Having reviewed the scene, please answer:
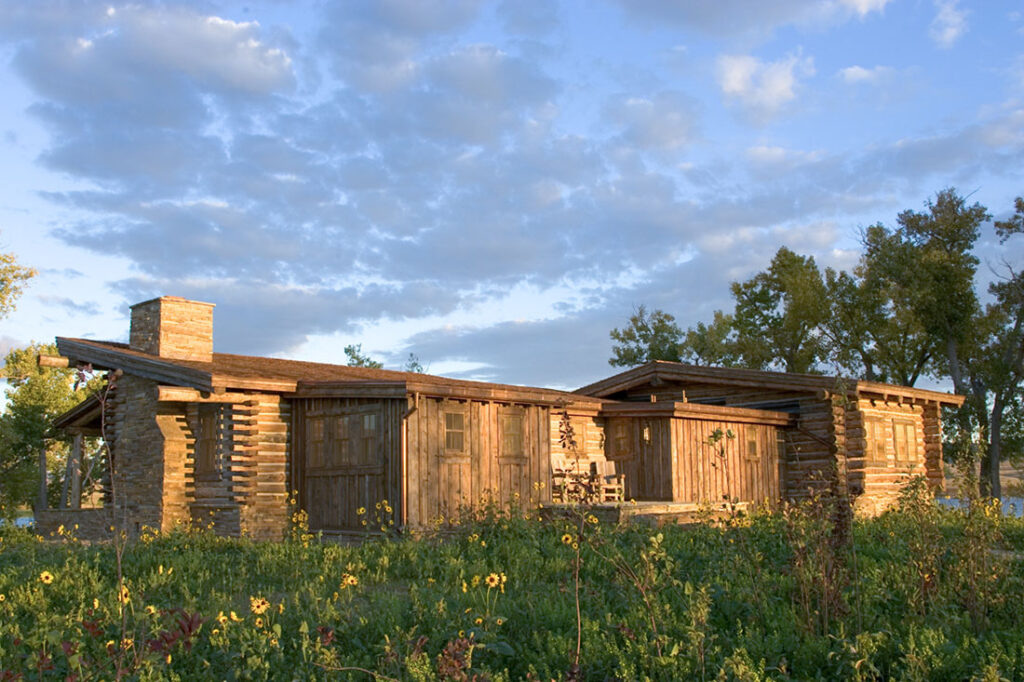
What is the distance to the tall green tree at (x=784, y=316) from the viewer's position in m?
46.1

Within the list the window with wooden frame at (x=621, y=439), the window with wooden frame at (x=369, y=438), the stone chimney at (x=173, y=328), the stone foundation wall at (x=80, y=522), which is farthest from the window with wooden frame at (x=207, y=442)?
the window with wooden frame at (x=621, y=439)

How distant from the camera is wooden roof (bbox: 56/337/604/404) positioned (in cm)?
1828

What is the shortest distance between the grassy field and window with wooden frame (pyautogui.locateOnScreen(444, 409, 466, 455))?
6846mm

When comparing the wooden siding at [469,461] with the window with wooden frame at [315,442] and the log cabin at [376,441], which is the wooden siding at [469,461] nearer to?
the log cabin at [376,441]

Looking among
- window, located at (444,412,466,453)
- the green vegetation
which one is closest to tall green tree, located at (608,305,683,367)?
the green vegetation

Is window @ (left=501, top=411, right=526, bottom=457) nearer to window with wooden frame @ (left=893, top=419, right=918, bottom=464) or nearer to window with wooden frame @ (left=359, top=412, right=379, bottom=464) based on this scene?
window with wooden frame @ (left=359, top=412, right=379, bottom=464)

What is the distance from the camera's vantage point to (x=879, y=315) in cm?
4456

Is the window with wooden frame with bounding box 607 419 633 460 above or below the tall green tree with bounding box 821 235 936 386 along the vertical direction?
below

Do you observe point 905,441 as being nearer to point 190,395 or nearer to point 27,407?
point 190,395

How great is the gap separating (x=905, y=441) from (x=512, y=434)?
13.7 m

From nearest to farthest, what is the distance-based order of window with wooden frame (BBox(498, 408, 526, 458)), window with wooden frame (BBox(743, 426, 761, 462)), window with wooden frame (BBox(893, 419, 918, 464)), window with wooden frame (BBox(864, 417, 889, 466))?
window with wooden frame (BBox(498, 408, 526, 458))
window with wooden frame (BBox(743, 426, 761, 462))
window with wooden frame (BBox(864, 417, 889, 466))
window with wooden frame (BBox(893, 419, 918, 464))

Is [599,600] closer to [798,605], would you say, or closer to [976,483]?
[798,605]

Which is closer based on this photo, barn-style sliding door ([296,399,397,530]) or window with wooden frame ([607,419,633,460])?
barn-style sliding door ([296,399,397,530])

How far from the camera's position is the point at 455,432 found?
19281 mm
